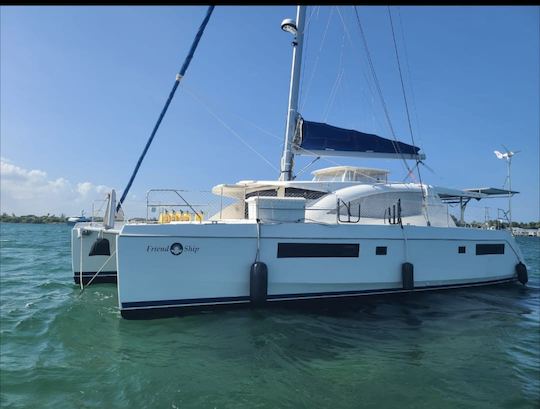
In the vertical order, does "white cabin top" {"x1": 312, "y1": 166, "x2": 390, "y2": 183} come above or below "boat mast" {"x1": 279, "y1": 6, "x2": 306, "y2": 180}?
below

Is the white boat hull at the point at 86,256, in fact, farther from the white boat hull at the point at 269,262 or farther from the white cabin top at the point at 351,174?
the white cabin top at the point at 351,174

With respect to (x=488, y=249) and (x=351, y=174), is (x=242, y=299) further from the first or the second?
(x=488, y=249)

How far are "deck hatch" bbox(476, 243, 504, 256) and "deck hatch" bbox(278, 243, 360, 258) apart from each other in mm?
4749

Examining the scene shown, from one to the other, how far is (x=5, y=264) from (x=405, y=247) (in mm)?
14703

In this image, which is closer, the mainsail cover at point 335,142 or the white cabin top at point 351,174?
the mainsail cover at point 335,142

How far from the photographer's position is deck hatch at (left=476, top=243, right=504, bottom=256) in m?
11.1

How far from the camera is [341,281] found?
28.3 feet

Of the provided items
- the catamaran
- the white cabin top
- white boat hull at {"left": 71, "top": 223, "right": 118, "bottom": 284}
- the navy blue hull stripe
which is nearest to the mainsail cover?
the catamaran

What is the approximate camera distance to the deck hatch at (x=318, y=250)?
26.7ft

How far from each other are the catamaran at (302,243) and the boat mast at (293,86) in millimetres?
30

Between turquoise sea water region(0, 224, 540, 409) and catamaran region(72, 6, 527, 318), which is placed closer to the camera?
turquoise sea water region(0, 224, 540, 409)

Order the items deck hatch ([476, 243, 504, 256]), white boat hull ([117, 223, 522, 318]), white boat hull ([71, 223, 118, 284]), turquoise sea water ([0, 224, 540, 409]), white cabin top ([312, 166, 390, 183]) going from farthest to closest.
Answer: white cabin top ([312, 166, 390, 183]) → deck hatch ([476, 243, 504, 256]) → white boat hull ([71, 223, 118, 284]) → white boat hull ([117, 223, 522, 318]) → turquoise sea water ([0, 224, 540, 409])

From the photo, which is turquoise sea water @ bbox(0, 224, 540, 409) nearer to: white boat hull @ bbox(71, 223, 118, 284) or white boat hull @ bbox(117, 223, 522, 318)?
white boat hull @ bbox(117, 223, 522, 318)

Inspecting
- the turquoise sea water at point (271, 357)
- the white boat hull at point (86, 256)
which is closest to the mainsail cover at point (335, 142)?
the turquoise sea water at point (271, 357)
